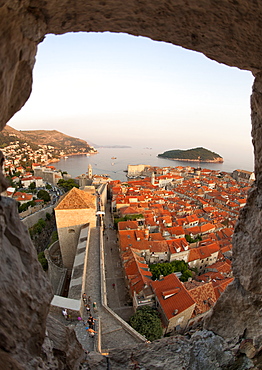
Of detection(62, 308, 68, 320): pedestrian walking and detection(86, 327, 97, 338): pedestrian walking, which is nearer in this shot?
detection(86, 327, 97, 338): pedestrian walking

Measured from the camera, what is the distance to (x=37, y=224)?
18.1 metres

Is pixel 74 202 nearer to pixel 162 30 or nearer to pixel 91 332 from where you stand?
pixel 91 332

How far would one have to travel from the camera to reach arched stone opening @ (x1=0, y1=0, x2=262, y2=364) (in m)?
1.26

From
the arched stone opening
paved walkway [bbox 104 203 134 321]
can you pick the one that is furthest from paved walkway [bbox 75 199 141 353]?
the arched stone opening

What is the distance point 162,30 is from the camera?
1.71m

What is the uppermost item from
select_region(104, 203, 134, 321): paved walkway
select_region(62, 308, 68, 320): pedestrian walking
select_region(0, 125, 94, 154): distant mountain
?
select_region(0, 125, 94, 154): distant mountain

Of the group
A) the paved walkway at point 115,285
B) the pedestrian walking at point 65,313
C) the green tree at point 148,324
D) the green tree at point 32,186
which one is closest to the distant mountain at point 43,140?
the green tree at point 32,186

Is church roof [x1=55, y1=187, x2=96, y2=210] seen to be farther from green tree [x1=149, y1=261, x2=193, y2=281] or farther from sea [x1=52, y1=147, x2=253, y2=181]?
sea [x1=52, y1=147, x2=253, y2=181]

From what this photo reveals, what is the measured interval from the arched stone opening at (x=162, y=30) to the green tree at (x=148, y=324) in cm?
747

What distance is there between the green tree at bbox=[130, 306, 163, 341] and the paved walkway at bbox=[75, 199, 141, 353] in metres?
1.52

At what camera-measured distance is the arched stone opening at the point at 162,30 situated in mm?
1265

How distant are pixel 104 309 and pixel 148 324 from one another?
286 centimetres

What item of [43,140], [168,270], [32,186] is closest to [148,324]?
[168,270]

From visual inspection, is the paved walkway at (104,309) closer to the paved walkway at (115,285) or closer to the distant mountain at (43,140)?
the paved walkway at (115,285)
